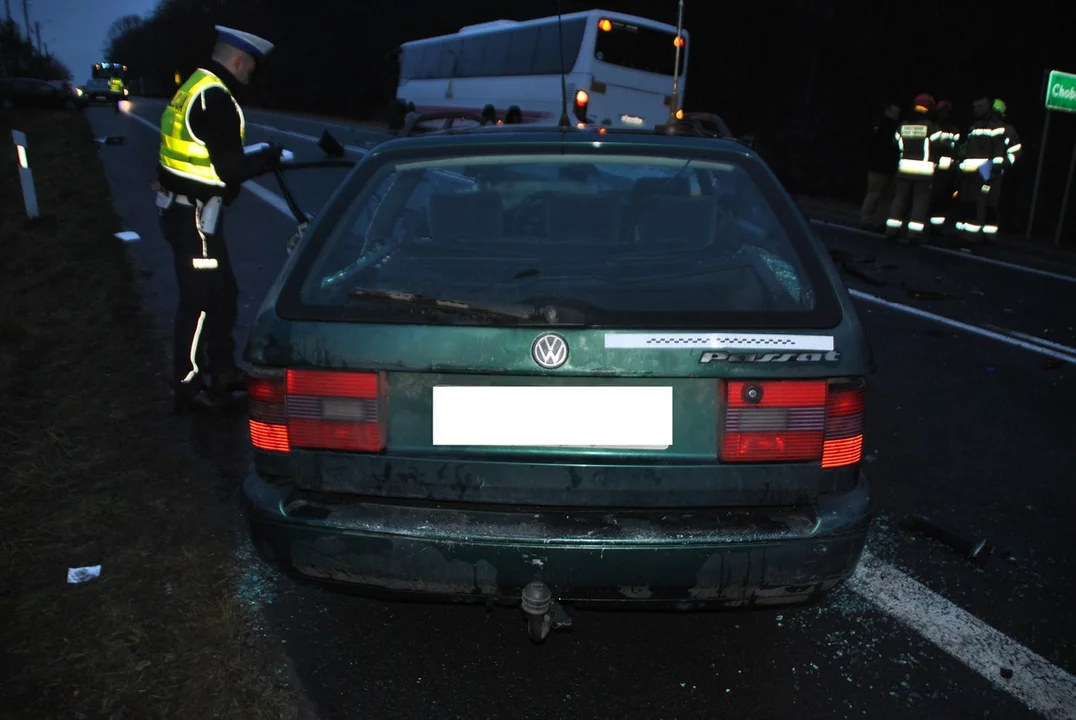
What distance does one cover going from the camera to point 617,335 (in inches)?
86.7

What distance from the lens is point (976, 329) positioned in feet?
23.3

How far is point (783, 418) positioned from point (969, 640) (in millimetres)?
1170

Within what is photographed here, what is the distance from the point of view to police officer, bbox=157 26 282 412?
174 inches

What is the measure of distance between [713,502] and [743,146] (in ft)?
4.14

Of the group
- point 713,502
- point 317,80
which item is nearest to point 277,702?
point 713,502

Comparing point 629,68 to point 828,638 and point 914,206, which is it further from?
point 828,638

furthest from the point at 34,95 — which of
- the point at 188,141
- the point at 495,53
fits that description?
the point at 188,141

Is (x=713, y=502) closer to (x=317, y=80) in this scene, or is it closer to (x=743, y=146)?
(x=743, y=146)

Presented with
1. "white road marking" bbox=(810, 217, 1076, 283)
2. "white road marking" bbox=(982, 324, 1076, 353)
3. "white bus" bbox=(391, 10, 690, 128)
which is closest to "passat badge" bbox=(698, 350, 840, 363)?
"white road marking" bbox=(982, 324, 1076, 353)

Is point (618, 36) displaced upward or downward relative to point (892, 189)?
upward

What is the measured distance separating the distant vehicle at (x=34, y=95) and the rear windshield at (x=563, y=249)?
4979 cm

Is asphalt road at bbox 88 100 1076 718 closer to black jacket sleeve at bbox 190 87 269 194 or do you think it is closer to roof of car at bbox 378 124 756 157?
black jacket sleeve at bbox 190 87 269 194

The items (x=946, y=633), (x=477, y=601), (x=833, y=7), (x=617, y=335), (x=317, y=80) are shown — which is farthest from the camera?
(x=317, y=80)

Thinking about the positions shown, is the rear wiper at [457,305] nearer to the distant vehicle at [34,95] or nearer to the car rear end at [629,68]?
the car rear end at [629,68]
